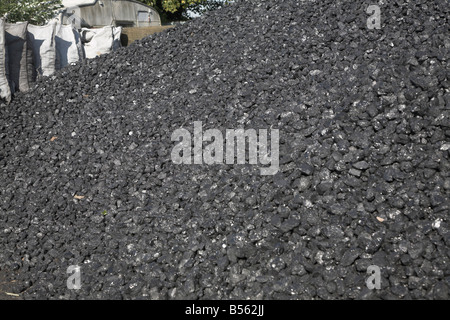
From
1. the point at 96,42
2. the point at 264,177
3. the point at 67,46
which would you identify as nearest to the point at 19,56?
the point at 67,46

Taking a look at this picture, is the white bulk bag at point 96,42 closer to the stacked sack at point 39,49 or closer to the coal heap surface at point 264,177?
the stacked sack at point 39,49

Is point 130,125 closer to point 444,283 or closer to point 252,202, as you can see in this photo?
point 252,202

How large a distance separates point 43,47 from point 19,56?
502 millimetres

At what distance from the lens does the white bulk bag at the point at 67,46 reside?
7.42 m

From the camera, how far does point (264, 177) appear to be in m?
3.63

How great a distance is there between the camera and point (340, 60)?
4.50 m

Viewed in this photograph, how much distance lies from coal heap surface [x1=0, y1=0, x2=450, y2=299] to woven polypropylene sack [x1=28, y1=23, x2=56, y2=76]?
176cm

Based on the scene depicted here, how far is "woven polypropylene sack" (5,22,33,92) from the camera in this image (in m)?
6.63

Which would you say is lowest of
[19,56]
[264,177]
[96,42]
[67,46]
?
[264,177]

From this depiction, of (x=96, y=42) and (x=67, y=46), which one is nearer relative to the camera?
(x=67, y=46)

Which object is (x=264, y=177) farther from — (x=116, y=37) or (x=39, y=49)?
(x=116, y=37)

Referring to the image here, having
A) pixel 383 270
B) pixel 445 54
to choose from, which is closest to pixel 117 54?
pixel 445 54

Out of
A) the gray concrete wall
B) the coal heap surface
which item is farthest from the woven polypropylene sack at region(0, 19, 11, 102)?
the gray concrete wall

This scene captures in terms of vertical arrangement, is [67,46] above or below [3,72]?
above
